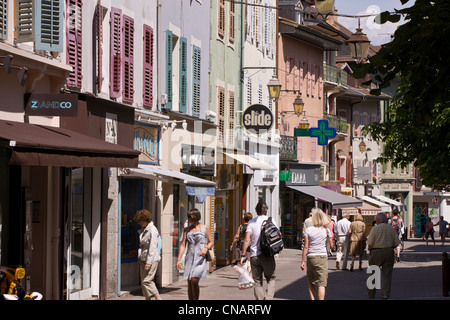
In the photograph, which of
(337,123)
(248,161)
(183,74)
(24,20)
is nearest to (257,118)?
(248,161)

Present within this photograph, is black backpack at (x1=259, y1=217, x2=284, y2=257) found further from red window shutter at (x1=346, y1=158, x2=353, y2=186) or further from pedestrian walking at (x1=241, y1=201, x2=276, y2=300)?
red window shutter at (x1=346, y1=158, x2=353, y2=186)

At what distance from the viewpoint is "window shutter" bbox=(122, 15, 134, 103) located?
21.6m

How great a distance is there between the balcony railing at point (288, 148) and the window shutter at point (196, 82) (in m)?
18.5

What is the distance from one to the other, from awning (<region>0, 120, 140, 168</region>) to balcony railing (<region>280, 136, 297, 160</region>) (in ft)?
101

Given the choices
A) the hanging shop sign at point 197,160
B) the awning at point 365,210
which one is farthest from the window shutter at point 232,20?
the awning at point 365,210

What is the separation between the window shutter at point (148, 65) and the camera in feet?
76.0

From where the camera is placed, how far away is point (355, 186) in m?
68.9

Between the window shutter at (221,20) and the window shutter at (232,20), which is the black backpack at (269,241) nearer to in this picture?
the window shutter at (221,20)

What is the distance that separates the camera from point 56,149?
13.5m

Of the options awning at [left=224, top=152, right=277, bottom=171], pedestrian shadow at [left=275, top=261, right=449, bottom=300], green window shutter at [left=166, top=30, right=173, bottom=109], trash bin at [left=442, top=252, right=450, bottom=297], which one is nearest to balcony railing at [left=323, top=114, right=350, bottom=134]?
awning at [left=224, top=152, right=277, bottom=171]

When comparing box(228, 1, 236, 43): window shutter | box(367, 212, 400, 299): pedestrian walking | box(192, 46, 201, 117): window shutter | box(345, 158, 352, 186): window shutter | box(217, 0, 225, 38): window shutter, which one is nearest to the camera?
box(367, 212, 400, 299): pedestrian walking

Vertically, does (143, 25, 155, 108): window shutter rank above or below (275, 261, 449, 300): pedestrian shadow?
above

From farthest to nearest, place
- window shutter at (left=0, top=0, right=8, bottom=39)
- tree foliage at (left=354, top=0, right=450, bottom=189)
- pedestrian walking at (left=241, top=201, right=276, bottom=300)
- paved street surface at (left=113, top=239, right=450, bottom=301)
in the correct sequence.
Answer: paved street surface at (left=113, top=239, right=450, bottom=301) → pedestrian walking at (left=241, top=201, right=276, bottom=300) → window shutter at (left=0, top=0, right=8, bottom=39) → tree foliage at (left=354, top=0, right=450, bottom=189)
